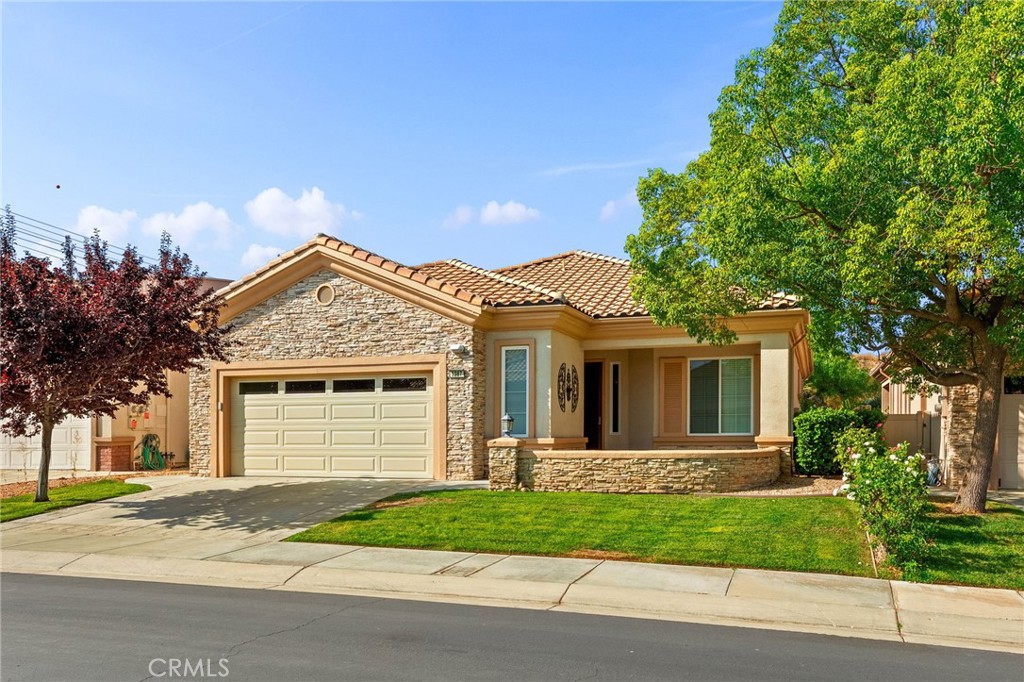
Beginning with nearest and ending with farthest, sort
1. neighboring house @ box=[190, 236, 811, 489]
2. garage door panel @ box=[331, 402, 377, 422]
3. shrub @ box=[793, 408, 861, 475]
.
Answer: shrub @ box=[793, 408, 861, 475]
neighboring house @ box=[190, 236, 811, 489]
garage door panel @ box=[331, 402, 377, 422]

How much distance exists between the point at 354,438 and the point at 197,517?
5017 mm

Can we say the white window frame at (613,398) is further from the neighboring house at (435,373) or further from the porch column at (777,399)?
the porch column at (777,399)

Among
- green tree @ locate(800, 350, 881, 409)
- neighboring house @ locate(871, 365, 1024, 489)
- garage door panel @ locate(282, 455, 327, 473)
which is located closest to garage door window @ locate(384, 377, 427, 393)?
garage door panel @ locate(282, 455, 327, 473)

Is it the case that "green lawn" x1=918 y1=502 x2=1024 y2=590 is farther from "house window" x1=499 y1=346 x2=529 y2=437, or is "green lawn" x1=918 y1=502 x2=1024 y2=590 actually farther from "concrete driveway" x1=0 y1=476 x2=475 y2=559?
"concrete driveway" x1=0 y1=476 x2=475 y2=559

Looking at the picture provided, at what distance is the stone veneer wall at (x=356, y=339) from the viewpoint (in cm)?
1844

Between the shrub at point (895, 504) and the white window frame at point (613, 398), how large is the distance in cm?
1039

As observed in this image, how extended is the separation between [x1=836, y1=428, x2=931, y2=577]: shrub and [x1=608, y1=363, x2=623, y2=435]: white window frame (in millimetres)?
10391

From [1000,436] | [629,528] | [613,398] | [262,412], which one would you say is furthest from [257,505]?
[1000,436]

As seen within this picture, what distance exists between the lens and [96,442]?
22.7 m

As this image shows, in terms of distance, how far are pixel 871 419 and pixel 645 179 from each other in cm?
732

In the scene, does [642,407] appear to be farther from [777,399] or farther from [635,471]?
[635,471]

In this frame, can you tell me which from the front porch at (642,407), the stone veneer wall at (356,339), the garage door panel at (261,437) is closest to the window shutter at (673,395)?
the front porch at (642,407)

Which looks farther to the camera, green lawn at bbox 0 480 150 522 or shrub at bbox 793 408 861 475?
shrub at bbox 793 408 861 475

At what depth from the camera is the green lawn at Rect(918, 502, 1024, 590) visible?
9.89 meters
